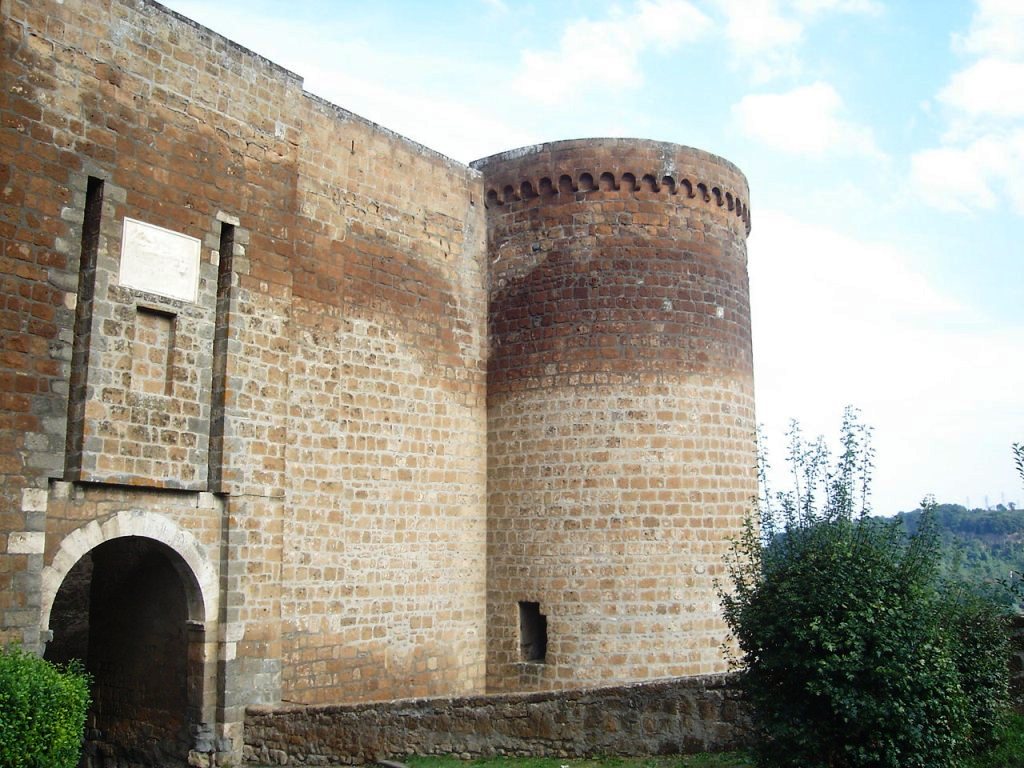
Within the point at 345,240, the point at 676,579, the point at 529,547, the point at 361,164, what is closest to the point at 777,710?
the point at 676,579

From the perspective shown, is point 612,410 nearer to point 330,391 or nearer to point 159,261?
point 330,391

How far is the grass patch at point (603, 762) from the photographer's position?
9383 mm

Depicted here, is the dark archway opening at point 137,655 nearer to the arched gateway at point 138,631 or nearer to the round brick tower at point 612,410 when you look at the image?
the arched gateway at point 138,631

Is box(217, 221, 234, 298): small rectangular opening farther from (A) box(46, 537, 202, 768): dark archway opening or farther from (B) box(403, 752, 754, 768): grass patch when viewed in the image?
(B) box(403, 752, 754, 768): grass patch

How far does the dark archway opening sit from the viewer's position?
10992 millimetres

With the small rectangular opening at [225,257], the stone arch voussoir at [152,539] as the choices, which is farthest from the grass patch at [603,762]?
the small rectangular opening at [225,257]

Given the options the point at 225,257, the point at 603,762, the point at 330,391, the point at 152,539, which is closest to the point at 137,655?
the point at 152,539

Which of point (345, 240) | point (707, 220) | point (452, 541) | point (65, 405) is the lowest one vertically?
point (452, 541)

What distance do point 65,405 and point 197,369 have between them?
1684 millimetres

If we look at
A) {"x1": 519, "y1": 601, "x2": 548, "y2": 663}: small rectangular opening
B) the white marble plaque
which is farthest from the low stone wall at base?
Result: the white marble plaque

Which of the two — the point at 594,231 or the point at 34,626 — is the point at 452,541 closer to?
the point at 594,231

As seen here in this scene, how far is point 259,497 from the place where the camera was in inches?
451

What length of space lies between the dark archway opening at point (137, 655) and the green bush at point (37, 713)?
229cm

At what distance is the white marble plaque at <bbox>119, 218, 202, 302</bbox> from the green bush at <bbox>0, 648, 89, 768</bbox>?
3.96m
